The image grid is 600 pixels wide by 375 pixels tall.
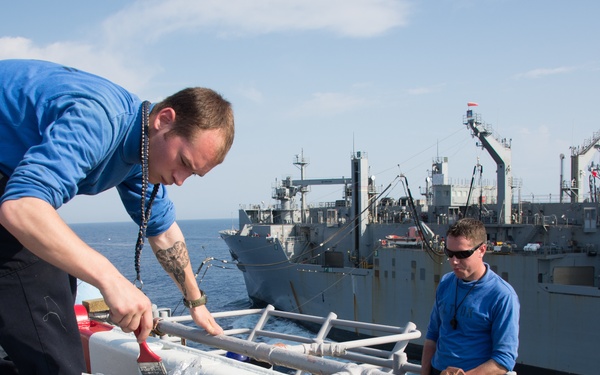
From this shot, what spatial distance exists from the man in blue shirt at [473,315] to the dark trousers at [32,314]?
231 centimetres

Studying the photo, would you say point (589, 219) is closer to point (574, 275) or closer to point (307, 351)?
point (574, 275)

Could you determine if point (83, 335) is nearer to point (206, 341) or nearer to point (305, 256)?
point (206, 341)

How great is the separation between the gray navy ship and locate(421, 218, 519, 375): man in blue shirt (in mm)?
16619

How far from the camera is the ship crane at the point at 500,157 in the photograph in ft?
85.1

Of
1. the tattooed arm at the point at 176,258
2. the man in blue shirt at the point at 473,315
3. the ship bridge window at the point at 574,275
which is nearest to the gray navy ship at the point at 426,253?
the ship bridge window at the point at 574,275

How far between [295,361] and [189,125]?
3.04 ft

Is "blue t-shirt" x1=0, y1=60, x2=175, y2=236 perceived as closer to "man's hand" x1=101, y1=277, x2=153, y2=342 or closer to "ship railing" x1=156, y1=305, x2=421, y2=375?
"man's hand" x1=101, y1=277, x2=153, y2=342

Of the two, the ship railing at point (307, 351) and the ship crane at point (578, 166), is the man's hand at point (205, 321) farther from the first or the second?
the ship crane at point (578, 166)

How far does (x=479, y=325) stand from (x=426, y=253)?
19638 mm

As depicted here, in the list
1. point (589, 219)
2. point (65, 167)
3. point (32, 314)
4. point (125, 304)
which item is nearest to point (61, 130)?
point (65, 167)

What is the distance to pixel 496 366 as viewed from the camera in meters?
3.46

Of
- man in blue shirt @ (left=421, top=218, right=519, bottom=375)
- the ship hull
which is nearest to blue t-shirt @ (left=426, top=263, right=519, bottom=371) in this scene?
man in blue shirt @ (left=421, top=218, right=519, bottom=375)

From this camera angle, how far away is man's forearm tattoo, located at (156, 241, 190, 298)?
2.81 metres

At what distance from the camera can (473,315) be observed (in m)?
3.66
